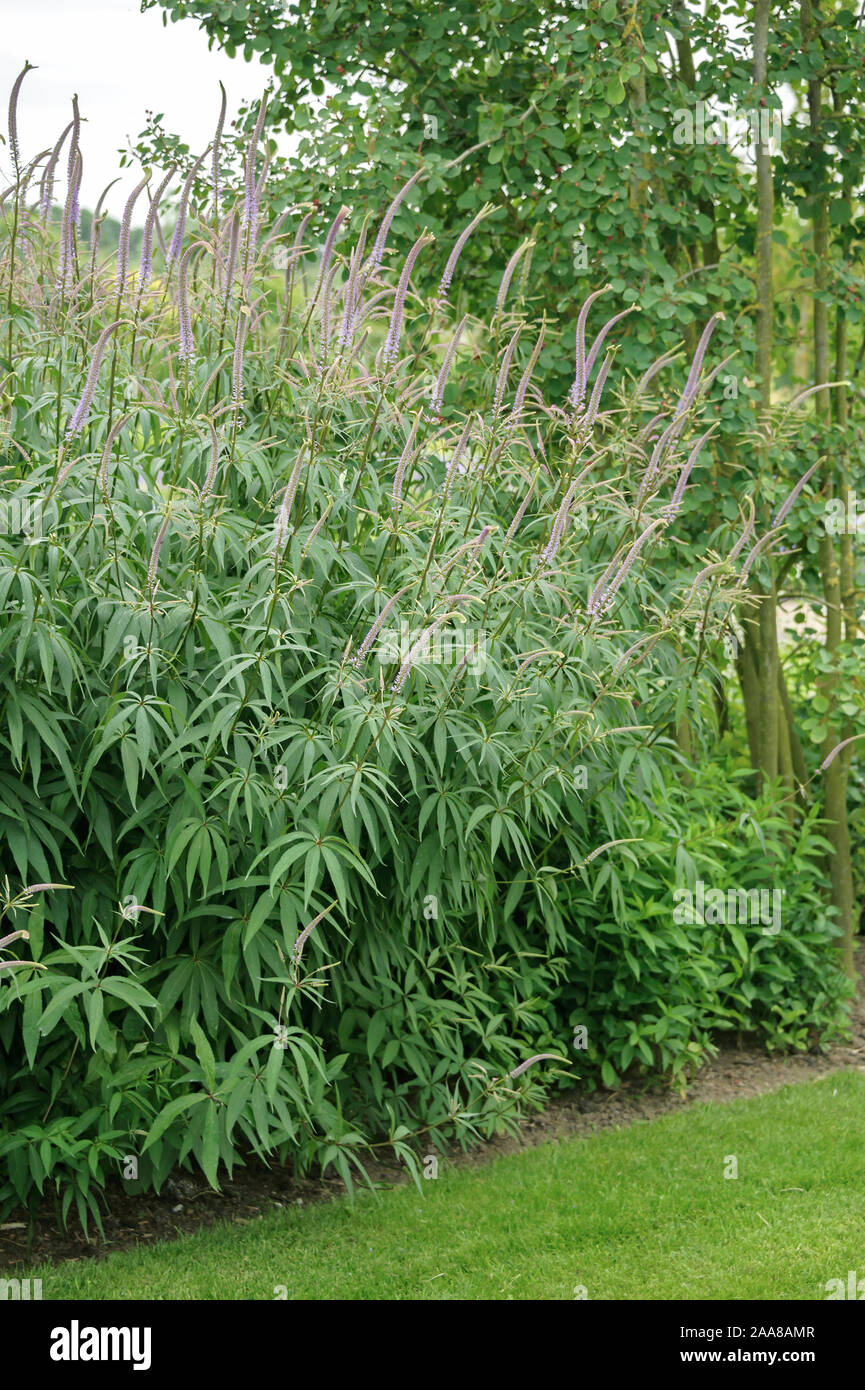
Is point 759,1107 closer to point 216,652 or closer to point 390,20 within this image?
point 216,652

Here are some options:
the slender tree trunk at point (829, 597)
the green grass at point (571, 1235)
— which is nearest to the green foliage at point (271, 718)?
the green grass at point (571, 1235)

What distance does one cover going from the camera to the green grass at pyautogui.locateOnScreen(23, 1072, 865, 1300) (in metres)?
3.72

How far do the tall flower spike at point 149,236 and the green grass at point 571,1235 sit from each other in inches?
112

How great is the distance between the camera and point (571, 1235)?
13.2 ft

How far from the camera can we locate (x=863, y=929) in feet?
22.3

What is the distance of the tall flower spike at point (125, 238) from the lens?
373 cm

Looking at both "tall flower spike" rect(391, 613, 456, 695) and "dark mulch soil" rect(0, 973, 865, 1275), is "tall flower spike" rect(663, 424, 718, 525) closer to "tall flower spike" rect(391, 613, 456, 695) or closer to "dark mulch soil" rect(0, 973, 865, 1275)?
"tall flower spike" rect(391, 613, 456, 695)

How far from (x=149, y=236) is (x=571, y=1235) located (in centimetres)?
319

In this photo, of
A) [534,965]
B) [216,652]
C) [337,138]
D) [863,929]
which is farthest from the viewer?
[863,929]

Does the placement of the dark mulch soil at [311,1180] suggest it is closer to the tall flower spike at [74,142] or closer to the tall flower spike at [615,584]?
the tall flower spike at [615,584]

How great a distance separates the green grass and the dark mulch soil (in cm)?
14

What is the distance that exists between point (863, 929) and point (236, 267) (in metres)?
4.56

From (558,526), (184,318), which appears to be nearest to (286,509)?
(184,318)

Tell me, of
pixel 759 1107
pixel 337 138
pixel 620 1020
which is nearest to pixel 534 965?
pixel 620 1020
